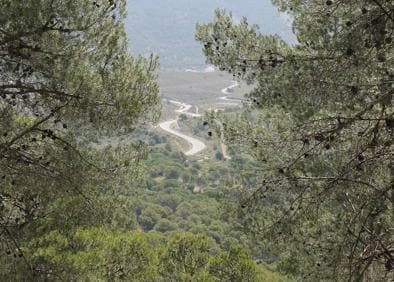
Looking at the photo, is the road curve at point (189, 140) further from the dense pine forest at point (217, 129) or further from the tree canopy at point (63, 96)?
the tree canopy at point (63, 96)

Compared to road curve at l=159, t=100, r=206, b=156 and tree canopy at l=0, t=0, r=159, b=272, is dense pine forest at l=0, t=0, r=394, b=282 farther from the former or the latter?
road curve at l=159, t=100, r=206, b=156

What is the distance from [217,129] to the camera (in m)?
5.92

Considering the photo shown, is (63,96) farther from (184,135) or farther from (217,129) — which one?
(184,135)

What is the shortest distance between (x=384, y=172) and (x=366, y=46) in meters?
1.32

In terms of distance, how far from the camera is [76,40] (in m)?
5.34

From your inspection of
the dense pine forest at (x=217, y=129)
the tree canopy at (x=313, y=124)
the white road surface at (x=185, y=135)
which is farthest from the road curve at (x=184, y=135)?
the tree canopy at (x=313, y=124)

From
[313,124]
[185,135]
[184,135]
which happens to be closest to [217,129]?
[313,124]

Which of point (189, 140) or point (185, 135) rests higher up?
point (185, 135)

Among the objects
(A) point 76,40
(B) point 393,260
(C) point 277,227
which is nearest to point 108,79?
(A) point 76,40

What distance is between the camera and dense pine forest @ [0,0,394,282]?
4.59 meters

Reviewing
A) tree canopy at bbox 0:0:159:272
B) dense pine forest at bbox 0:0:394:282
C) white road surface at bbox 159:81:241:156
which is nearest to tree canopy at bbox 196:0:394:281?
dense pine forest at bbox 0:0:394:282

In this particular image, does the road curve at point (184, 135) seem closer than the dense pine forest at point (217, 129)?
No

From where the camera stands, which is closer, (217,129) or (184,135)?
(217,129)

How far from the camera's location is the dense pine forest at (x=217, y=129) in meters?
4.59
